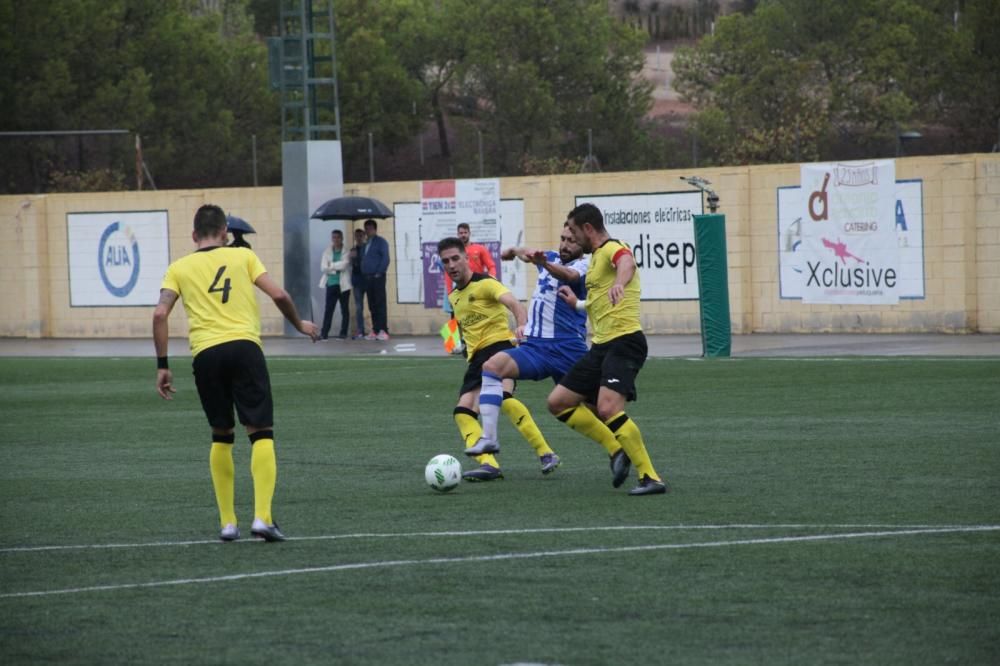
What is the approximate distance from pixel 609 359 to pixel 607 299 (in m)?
0.41

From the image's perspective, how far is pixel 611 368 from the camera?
1101cm

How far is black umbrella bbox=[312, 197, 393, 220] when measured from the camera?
31609mm

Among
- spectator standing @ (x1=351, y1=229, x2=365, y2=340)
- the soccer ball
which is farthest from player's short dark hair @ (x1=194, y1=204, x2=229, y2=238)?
spectator standing @ (x1=351, y1=229, x2=365, y2=340)

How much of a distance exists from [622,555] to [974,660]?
2599 millimetres

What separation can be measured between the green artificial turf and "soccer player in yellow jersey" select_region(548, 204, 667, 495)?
37 centimetres

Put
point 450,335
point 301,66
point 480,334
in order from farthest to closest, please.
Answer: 1. point 301,66
2. point 450,335
3. point 480,334

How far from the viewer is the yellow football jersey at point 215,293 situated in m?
9.42

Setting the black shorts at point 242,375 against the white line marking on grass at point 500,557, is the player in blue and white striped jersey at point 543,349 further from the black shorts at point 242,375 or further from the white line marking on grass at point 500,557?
the white line marking on grass at point 500,557

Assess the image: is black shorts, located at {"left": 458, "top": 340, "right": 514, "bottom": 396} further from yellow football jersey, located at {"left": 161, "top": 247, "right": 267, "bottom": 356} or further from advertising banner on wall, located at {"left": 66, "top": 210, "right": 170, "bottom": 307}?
advertising banner on wall, located at {"left": 66, "top": 210, "right": 170, "bottom": 307}

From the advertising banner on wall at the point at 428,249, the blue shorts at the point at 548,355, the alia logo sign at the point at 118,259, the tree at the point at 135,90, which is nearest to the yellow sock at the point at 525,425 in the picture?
the blue shorts at the point at 548,355

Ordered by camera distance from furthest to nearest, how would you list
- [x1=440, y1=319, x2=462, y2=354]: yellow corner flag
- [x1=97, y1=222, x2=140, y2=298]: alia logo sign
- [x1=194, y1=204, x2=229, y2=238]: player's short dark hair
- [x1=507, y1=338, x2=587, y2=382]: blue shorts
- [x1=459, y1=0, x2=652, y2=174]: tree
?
[x1=459, y1=0, x2=652, y2=174]: tree
[x1=97, y1=222, x2=140, y2=298]: alia logo sign
[x1=440, y1=319, x2=462, y2=354]: yellow corner flag
[x1=507, y1=338, x2=587, y2=382]: blue shorts
[x1=194, y1=204, x2=229, y2=238]: player's short dark hair

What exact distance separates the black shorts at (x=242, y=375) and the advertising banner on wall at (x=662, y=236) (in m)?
21.2

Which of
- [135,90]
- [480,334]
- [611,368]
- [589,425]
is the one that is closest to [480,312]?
[480,334]

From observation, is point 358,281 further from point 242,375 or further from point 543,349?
point 242,375
